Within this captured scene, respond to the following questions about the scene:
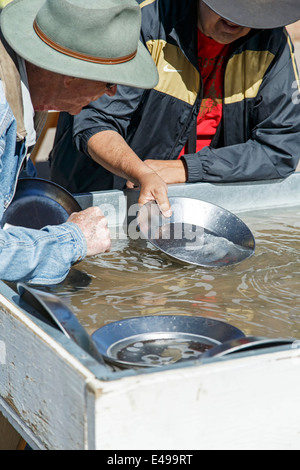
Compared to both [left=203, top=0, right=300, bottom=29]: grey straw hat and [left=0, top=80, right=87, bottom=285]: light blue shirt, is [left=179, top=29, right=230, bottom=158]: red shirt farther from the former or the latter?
[left=0, top=80, right=87, bottom=285]: light blue shirt

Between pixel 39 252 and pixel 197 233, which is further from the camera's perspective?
pixel 197 233

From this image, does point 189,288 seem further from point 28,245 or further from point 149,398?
point 149,398

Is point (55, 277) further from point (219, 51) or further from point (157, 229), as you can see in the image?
point (219, 51)

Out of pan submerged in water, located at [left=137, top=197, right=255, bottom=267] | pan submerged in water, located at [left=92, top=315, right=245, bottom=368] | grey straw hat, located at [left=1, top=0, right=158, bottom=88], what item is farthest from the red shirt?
pan submerged in water, located at [left=92, top=315, right=245, bottom=368]

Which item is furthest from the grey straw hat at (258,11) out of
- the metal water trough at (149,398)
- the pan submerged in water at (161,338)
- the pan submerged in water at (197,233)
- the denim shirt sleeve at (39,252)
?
the metal water trough at (149,398)

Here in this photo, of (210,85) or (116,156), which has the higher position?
(210,85)

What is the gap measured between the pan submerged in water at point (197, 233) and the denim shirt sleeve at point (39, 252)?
0.41 m

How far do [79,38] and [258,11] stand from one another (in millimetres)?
983

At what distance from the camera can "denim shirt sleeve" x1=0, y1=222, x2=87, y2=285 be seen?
133cm

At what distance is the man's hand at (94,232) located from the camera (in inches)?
59.9

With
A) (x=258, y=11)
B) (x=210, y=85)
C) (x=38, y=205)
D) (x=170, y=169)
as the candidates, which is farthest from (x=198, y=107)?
(x=38, y=205)

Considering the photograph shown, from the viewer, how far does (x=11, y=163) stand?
60.2 inches

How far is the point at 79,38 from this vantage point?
1476 millimetres

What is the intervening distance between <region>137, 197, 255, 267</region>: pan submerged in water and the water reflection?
0.13ft
